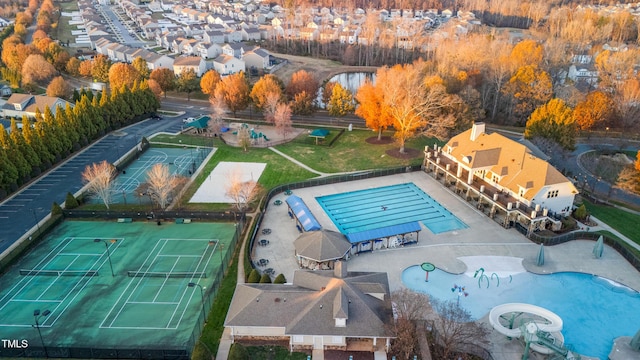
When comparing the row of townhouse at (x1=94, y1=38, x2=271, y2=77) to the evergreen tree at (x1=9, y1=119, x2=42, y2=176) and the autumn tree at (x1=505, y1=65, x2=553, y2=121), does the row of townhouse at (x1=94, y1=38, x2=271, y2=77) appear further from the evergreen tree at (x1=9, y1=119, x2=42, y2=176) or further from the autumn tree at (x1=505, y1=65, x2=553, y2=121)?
the autumn tree at (x1=505, y1=65, x2=553, y2=121)

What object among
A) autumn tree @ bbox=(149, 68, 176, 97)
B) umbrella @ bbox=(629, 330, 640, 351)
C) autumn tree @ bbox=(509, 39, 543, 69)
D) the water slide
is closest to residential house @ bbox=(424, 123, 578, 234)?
the water slide

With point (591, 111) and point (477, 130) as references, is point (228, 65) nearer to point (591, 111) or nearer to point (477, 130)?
point (477, 130)

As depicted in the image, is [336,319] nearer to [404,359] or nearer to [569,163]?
[404,359]

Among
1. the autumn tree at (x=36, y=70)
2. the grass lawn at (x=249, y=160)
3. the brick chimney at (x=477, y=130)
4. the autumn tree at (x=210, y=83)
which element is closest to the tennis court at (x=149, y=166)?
the grass lawn at (x=249, y=160)

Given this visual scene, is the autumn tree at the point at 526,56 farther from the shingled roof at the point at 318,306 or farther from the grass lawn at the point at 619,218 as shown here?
the shingled roof at the point at 318,306

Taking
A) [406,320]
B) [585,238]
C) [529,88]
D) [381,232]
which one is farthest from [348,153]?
[406,320]

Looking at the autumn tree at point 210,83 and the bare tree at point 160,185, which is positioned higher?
the autumn tree at point 210,83
